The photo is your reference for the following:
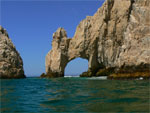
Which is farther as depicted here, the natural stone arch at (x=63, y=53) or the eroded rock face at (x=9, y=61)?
the natural stone arch at (x=63, y=53)

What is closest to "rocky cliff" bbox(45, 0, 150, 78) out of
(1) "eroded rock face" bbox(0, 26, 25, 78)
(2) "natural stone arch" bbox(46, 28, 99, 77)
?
(2) "natural stone arch" bbox(46, 28, 99, 77)

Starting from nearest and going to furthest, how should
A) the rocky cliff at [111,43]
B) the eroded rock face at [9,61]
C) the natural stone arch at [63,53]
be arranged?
the rocky cliff at [111,43] → the eroded rock face at [9,61] → the natural stone arch at [63,53]

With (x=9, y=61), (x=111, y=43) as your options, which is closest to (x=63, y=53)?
(x=111, y=43)

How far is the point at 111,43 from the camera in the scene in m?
47.2

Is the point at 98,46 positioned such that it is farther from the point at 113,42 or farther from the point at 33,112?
the point at 33,112

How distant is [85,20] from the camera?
53.4 m

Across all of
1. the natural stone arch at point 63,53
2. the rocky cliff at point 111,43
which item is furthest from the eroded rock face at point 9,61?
the natural stone arch at point 63,53

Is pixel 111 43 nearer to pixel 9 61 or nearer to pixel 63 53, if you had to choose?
pixel 63 53

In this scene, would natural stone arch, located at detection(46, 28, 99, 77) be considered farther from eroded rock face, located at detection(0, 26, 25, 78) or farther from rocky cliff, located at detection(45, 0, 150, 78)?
eroded rock face, located at detection(0, 26, 25, 78)

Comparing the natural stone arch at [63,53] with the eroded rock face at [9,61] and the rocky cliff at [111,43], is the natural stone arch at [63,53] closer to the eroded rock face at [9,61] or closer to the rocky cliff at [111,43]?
the rocky cliff at [111,43]

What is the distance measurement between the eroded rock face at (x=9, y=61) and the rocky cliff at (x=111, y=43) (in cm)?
808

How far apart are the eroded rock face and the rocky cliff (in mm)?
8079

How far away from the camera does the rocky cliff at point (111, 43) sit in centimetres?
3312

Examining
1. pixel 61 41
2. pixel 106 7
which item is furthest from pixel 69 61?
pixel 106 7
